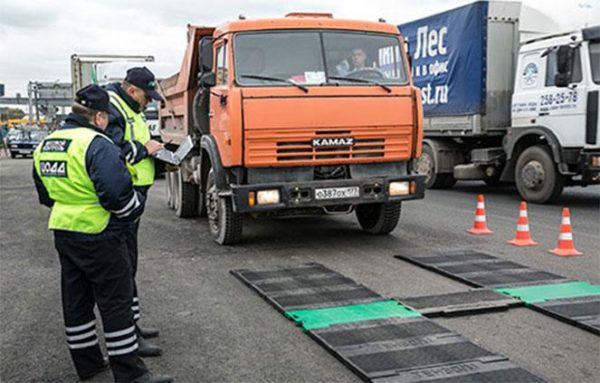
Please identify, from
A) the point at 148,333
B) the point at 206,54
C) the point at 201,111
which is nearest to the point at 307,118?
the point at 206,54

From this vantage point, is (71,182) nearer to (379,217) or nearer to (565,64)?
(379,217)

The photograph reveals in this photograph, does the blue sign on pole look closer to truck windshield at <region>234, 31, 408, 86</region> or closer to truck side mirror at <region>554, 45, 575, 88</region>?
truck side mirror at <region>554, 45, 575, 88</region>

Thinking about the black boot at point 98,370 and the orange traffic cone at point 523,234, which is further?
the orange traffic cone at point 523,234

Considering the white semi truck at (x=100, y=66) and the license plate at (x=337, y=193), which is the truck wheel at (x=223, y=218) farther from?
the white semi truck at (x=100, y=66)

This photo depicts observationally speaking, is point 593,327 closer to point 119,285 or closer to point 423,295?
point 423,295

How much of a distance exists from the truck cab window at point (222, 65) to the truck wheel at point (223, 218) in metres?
1.11

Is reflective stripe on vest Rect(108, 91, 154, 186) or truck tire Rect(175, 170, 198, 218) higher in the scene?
reflective stripe on vest Rect(108, 91, 154, 186)

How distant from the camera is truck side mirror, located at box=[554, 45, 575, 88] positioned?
10438 mm

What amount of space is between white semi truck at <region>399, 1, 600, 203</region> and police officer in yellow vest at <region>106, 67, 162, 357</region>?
8.07 metres

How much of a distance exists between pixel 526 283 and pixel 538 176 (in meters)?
6.05

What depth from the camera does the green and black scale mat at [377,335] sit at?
13.0 feet

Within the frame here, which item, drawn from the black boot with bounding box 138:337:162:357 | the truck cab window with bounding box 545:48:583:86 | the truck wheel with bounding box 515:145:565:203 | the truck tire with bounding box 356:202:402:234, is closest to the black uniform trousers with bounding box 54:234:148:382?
the black boot with bounding box 138:337:162:357

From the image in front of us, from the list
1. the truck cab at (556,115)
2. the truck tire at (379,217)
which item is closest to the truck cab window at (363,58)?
the truck tire at (379,217)

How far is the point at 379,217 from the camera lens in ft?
28.1
